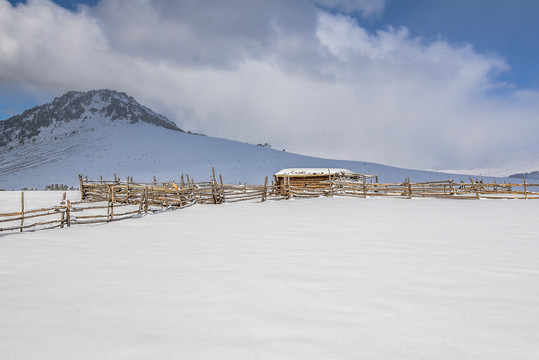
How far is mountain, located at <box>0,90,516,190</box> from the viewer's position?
5403 cm

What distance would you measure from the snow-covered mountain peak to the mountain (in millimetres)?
478

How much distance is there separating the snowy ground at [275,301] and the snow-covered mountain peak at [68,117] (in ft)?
288

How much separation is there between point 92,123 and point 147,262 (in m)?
91.1

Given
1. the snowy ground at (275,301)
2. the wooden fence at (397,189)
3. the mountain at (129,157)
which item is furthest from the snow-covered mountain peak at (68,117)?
the snowy ground at (275,301)

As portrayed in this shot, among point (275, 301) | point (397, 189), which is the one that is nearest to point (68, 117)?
point (397, 189)

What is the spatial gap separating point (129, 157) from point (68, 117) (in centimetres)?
4534

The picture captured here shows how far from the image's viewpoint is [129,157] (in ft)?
201

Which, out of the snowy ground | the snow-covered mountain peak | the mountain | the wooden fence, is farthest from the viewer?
the snow-covered mountain peak

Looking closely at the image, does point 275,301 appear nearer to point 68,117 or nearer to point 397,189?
point 397,189

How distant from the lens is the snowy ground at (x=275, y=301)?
Answer: 204 centimetres

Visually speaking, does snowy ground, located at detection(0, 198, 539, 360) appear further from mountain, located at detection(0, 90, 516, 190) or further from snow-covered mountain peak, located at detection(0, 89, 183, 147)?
snow-covered mountain peak, located at detection(0, 89, 183, 147)

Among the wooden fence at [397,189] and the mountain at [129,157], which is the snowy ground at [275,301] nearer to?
the wooden fence at [397,189]

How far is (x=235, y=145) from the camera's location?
6825 cm

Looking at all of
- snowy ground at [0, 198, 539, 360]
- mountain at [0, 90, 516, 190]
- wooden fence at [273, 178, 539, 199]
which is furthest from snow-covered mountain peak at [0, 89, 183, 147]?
snowy ground at [0, 198, 539, 360]
